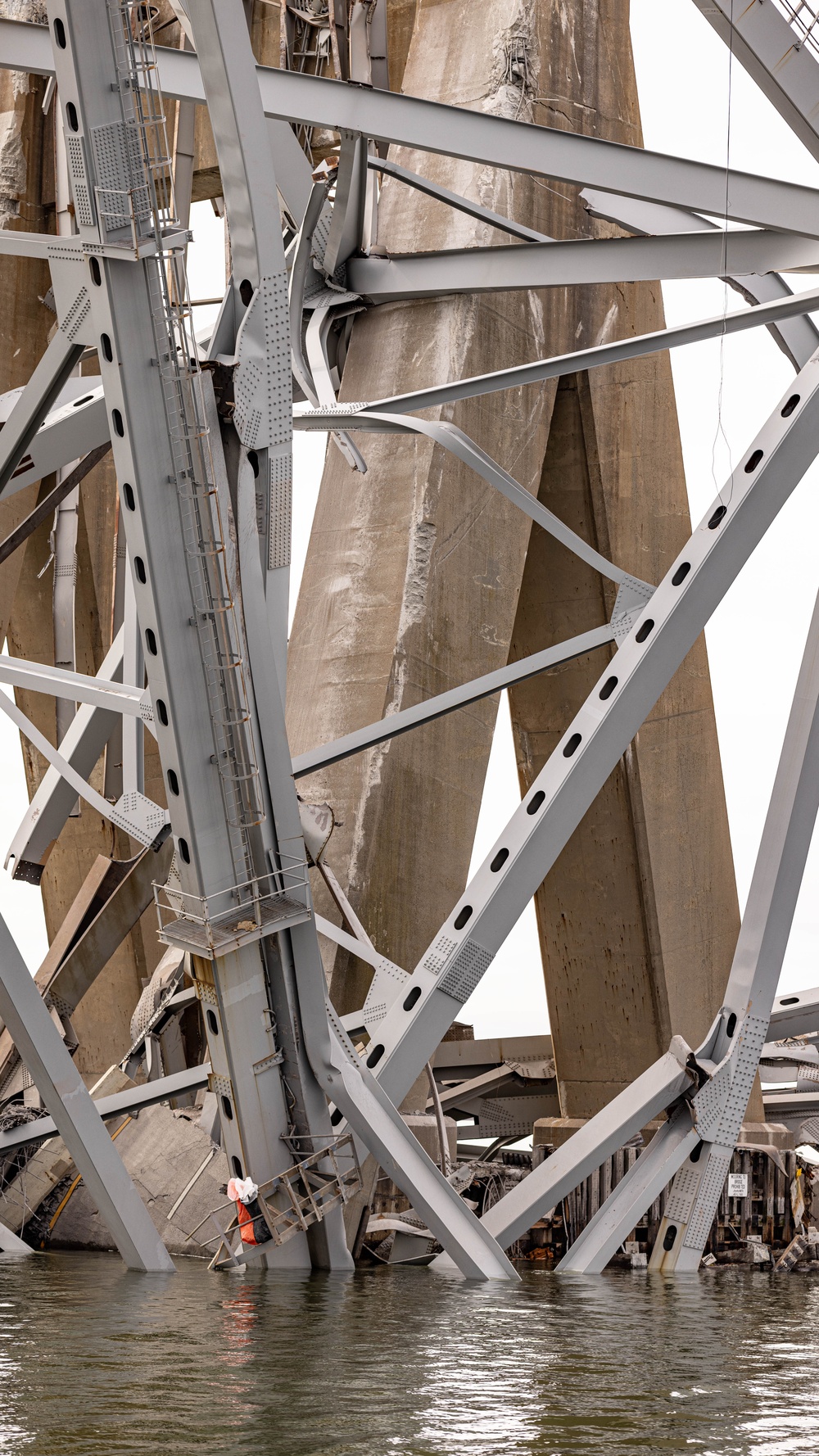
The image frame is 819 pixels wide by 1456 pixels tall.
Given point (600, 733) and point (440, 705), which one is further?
point (440, 705)

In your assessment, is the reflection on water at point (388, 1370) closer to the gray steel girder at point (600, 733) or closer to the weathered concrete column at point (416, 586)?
the gray steel girder at point (600, 733)

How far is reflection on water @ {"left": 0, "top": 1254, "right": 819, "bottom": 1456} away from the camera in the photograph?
196 inches

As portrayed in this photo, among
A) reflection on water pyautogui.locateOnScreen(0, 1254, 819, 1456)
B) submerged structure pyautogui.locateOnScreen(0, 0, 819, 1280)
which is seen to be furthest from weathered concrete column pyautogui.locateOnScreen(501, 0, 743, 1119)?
reflection on water pyautogui.locateOnScreen(0, 1254, 819, 1456)

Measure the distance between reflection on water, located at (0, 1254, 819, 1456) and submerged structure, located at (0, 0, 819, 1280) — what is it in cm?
120

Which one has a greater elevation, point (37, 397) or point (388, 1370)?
point (37, 397)

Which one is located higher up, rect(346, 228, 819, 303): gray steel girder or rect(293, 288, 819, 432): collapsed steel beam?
rect(346, 228, 819, 303): gray steel girder

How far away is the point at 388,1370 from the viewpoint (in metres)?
6.44

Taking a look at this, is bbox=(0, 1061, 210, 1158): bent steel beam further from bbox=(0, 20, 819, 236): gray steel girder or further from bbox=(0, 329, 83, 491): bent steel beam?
bbox=(0, 20, 819, 236): gray steel girder

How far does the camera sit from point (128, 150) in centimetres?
952

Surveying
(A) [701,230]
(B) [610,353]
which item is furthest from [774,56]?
(B) [610,353]

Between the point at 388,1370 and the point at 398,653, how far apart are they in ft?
29.8

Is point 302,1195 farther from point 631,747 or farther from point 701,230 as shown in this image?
point 631,747

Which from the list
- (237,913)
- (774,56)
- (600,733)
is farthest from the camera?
(774,56)

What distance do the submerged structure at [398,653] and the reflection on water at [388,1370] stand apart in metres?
1.20
